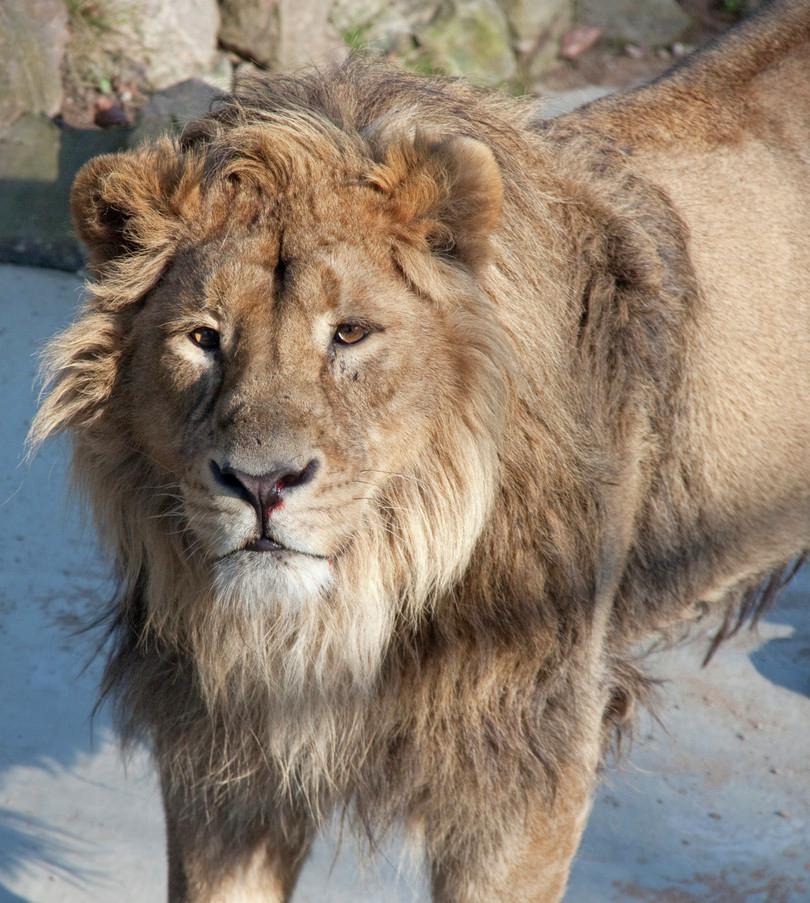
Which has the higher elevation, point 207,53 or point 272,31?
point 272,31

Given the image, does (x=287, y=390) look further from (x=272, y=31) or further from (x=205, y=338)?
(x=272, y=31)

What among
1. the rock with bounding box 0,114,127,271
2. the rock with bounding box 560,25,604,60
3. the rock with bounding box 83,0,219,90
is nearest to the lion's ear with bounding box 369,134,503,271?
the rock with bounding box 0,114,127,271

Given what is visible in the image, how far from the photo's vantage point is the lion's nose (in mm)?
2301

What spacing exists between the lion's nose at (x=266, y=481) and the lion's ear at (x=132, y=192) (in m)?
0.51

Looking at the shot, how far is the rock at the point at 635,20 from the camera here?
31.4 feet

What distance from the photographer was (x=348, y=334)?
97.3 inches

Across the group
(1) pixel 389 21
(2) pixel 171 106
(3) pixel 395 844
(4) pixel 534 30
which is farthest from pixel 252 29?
(3) pixel 395 844

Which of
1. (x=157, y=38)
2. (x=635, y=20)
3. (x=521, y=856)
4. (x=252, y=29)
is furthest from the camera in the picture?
(x=635, y=20)

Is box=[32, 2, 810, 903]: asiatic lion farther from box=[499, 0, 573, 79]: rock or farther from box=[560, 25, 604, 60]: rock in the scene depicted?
box=[560, 25, 604, 60]: rock

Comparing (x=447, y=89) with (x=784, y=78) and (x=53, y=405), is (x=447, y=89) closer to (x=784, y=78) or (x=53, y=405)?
(x=53, y=405)

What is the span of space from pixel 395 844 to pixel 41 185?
4417mm

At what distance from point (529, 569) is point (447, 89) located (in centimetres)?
103

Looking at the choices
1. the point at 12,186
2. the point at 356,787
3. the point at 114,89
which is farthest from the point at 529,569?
the point at 114,89

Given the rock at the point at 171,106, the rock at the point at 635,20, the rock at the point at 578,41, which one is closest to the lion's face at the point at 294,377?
the rock at the point at 171,106
